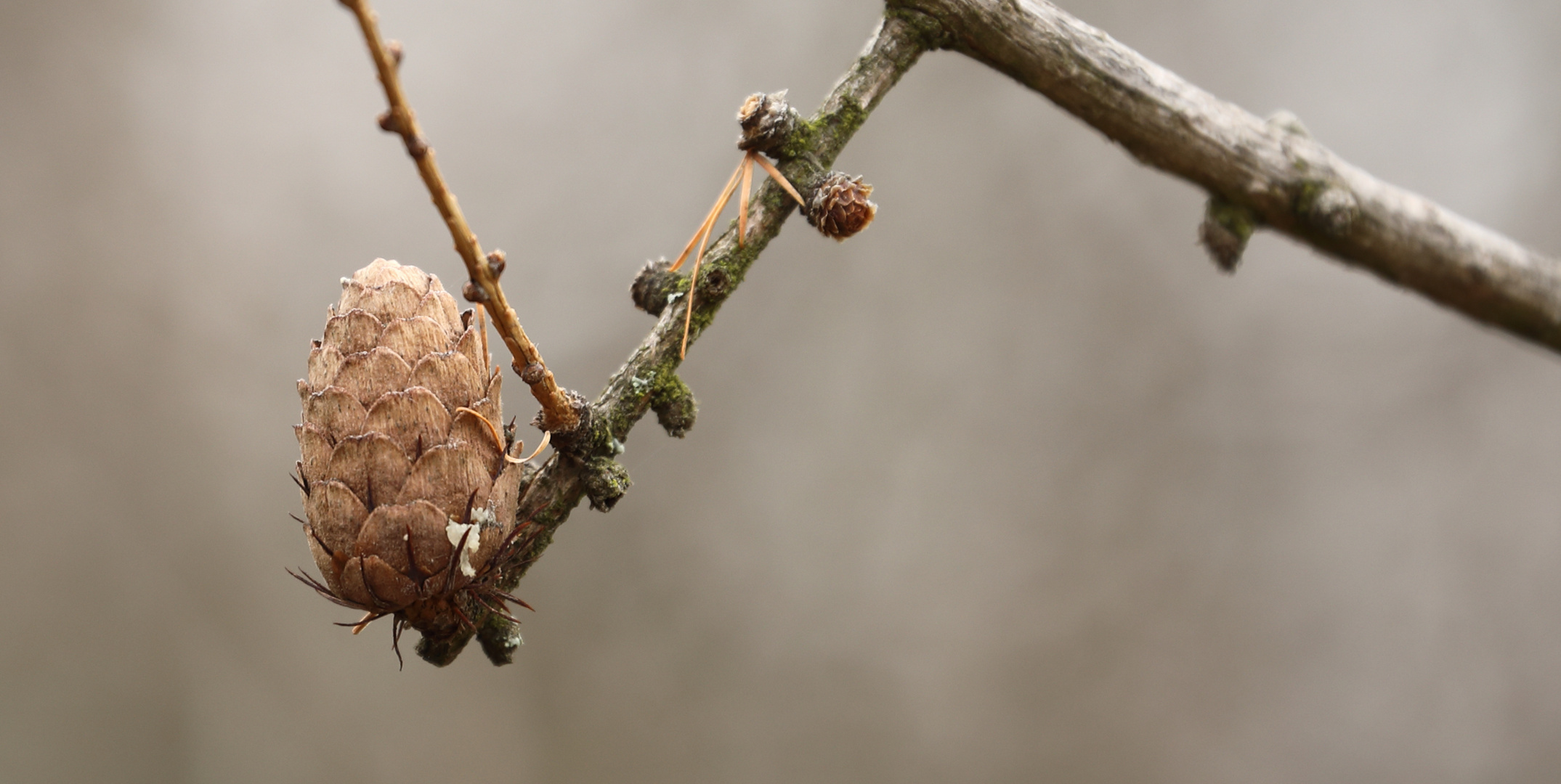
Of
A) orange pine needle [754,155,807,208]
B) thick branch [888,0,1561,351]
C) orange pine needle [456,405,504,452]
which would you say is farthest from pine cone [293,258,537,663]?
thick branch [888,0,1561,351]

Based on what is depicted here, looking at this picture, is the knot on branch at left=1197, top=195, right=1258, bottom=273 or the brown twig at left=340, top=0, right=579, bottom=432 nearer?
the brown twig at left=340, top=0, right=579, bottom=432

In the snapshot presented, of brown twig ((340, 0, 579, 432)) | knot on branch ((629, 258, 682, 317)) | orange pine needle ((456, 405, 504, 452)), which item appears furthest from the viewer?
knot on branch ((629, 258, 682, 317))

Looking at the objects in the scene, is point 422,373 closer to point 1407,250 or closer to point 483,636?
point 483,636

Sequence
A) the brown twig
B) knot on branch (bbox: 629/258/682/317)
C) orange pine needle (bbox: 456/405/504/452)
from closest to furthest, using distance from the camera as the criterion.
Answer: the brown twig < orange pine needle (bbox: 456/405/504/452) < knot on branch (bbox: 629/258/682/317)

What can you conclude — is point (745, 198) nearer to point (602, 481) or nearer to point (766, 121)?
point (766, 121)

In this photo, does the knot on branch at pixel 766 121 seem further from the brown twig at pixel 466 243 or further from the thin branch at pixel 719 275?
the brown twig at pixel 466 243

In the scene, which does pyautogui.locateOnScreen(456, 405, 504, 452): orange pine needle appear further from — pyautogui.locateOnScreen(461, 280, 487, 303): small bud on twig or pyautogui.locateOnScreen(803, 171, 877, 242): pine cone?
pyautogui.locateOnScreen(803, 171, 877, 242): pine cone
